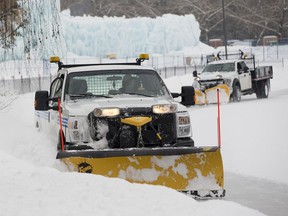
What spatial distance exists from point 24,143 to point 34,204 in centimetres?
638

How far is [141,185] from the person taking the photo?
658 centimetres

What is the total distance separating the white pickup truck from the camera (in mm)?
25016

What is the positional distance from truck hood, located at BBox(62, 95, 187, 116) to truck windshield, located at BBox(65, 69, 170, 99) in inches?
10.7

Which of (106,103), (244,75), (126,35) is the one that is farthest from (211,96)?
(126,35)

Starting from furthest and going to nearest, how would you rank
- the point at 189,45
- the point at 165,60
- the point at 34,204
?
the point at 189,45 → the point at 165,60 → the point at 34,204

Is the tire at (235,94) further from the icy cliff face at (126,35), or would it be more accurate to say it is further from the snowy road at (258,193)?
the icy cliff face at (126,35)

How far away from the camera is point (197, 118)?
765 inches

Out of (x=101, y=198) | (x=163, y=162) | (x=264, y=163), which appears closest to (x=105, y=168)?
(x=163, y=162)

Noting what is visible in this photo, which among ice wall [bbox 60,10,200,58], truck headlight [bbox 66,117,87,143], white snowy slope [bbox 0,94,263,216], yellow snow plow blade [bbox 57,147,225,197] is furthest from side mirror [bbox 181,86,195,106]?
ice wall [bbox 60,10,200,58]

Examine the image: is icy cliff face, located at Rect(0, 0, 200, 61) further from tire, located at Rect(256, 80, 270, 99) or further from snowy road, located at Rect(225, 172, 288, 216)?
snowy road, located at Rect(225, 172, 288, 216)

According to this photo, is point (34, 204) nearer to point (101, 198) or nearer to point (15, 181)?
point (101, 198)

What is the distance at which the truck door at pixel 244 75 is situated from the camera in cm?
2587

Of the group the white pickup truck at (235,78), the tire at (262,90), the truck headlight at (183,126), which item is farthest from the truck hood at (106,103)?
the tire at (262,90)

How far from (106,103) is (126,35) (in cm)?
6012
